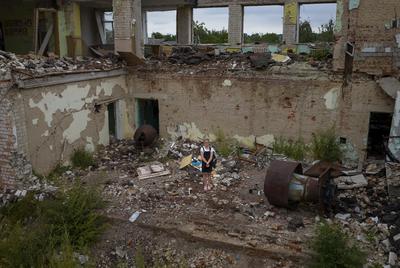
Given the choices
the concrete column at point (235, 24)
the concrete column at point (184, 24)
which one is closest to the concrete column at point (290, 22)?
the concrete column at point (235, 24)

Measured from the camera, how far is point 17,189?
8.52 meters

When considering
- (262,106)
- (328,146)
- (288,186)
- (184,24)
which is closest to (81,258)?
(288,186)

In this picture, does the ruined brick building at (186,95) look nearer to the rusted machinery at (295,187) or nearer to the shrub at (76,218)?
the shrub at (76,218)

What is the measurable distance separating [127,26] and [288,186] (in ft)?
25.0

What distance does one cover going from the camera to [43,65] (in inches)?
368

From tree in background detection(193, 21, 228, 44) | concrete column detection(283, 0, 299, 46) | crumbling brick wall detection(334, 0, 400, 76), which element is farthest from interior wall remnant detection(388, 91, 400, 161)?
tree in background detection(193, 21, 228, 44)

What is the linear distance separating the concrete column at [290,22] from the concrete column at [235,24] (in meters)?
1.89

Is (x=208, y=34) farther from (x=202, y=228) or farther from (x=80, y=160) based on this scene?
(x=202, y=228)

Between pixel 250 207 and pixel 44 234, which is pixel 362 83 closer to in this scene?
pixel 250 207

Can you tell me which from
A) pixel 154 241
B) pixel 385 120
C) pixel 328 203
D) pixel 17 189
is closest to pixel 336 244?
pixel 328 203

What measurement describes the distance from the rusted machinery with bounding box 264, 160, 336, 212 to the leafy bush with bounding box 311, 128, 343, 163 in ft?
8.42

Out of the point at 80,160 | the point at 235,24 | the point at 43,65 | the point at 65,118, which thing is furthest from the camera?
the point at 235,24

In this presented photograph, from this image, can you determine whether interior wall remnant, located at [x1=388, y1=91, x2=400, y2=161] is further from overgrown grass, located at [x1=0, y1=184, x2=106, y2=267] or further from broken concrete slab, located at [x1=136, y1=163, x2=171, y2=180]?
overgrown grass, located at [x1=0, y1=184, x2=106, y2=267]

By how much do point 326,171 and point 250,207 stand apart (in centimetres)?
175
